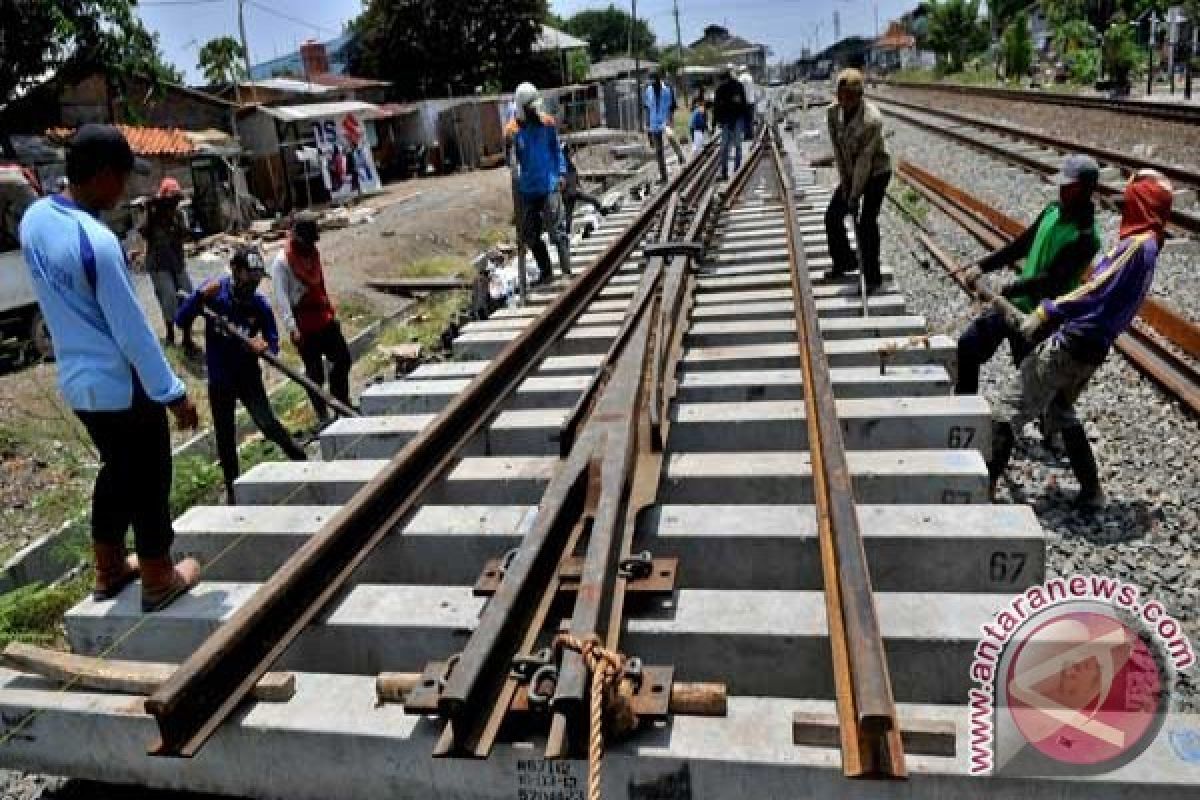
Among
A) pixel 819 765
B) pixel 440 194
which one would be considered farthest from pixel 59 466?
pixel 440 194

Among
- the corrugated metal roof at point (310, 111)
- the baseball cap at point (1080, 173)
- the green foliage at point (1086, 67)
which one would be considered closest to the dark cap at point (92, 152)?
the baseball cap at point (1080, 173)

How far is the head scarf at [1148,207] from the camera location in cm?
448

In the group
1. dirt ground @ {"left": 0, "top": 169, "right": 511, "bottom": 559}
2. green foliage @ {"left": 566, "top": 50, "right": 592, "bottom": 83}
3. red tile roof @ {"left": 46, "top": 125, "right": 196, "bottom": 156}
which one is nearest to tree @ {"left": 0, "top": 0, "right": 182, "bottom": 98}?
red tile roof @ {"left": 46, "top": 125, "right": 196, "bottom": 156}

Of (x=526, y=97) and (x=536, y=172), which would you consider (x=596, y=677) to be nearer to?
(x=536, y=172)

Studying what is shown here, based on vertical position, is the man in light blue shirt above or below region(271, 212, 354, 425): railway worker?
above

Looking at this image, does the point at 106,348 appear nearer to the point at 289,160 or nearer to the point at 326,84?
the point at 289,160

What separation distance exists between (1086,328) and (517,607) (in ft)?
10.9

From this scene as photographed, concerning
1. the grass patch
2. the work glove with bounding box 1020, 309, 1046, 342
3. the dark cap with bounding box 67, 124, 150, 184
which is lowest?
the grass patch

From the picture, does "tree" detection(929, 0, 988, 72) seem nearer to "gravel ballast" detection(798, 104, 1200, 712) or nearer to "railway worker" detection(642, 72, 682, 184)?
"railway worker" detection(642, 72, 682, 184)

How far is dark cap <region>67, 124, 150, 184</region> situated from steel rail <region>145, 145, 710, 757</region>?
142 centimetres

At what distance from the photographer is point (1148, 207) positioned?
14.7 ft

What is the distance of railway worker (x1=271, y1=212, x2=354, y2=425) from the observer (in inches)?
263

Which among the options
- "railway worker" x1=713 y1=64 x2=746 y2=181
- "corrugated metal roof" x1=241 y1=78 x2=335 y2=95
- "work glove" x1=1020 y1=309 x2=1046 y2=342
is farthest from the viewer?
"corrugated metal roof" x1=241 y1=78 x2=335 y2=95

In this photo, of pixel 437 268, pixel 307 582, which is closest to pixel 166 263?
pixel 437 268
